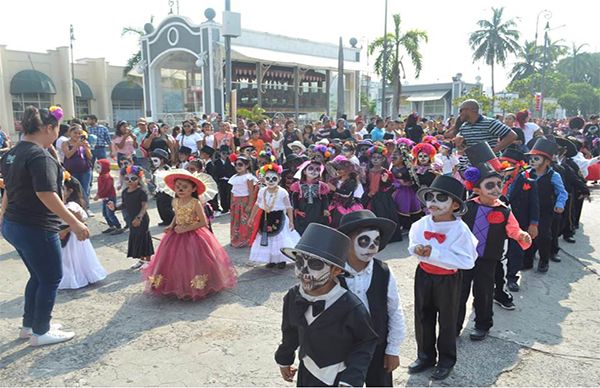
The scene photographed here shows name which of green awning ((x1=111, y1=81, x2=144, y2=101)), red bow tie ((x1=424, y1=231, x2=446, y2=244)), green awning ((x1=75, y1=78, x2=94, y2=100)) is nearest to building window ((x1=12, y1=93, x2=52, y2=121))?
green awning ((x1=75, y1=78, x2=94, y2=100))

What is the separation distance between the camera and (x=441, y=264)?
3535 millimetres

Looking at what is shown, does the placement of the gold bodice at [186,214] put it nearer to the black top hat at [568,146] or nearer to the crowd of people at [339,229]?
the crowd of people at [339,229]

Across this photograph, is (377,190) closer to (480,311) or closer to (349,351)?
(480,311)

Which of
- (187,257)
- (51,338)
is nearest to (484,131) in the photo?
(187,257)

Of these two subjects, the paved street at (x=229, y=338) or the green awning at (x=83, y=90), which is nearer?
the paved street at (x=229, y=338)

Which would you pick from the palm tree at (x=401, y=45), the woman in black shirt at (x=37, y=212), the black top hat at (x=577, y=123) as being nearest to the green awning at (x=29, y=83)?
the palm tree at (x=401, y=45)

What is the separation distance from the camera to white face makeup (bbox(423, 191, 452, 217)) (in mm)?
3543

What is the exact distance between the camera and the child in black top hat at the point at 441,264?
3.53 metres

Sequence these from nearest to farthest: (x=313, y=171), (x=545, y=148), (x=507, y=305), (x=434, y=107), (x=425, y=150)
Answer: (x=507, y=305)
(x=545, y=148)
(x=313, y=171)
(x=425, y=150)
(x=434, y=107)

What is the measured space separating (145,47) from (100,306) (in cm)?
2569

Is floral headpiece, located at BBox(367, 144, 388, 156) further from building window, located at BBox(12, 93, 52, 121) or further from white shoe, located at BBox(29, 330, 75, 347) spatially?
building window, located at BBox(12, 93, 52, 121)

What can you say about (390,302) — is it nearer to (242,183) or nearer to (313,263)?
(313,263)

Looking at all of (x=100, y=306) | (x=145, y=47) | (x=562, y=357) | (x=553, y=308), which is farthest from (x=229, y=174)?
(x=145, y=47)

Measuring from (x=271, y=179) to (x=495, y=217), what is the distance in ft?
10.1
